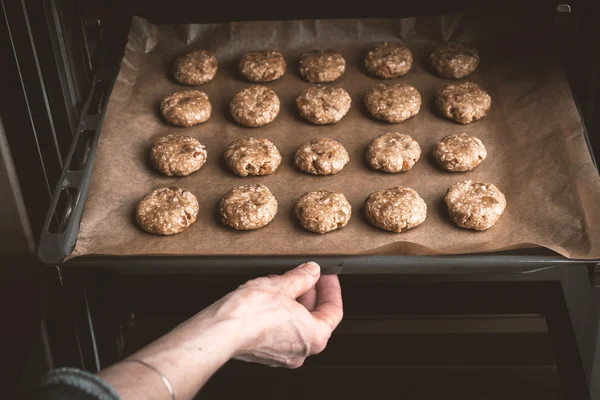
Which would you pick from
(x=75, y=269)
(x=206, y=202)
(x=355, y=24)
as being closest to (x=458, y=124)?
(x=355, y=24)

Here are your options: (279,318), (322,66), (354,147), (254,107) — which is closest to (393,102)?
(354,147)

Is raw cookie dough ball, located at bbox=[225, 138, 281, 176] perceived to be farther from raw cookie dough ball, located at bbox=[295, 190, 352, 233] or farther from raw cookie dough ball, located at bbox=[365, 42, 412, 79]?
raw cookie dough ball, located at bbox=[365, 42, 412, 79]

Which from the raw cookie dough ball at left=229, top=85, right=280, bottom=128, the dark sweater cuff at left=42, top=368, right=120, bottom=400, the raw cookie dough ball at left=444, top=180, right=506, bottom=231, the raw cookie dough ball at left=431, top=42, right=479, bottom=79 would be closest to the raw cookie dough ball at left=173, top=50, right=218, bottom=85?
the raw cookie dough ball at left=229, top=85, right=280, bottom=128

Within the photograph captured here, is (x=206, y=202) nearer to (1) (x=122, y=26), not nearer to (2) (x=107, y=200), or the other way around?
(2) (x=107, y=200)

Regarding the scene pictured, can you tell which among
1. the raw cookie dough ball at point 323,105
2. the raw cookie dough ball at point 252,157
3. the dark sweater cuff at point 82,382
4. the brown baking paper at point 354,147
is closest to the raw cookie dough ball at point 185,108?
the brown baking paper at point 354,147

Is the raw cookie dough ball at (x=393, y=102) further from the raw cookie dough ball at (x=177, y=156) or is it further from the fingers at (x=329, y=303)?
the fingers at (x=329, y=303)

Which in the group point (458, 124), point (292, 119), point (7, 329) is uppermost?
point (292, 119)

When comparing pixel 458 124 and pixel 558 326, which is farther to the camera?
pixel 458 124
